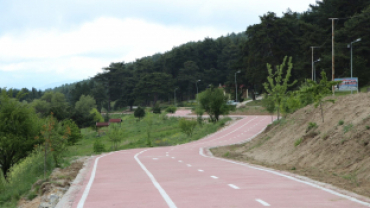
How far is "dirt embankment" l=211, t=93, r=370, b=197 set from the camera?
44.6 ft

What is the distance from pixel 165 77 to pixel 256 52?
51.0 metres

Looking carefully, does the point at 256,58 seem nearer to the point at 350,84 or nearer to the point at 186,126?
the point at 186,126

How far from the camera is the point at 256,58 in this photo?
3602 inches

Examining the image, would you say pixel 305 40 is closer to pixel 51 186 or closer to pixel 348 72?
pixel 348 72

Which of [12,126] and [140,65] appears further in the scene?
[140,65]

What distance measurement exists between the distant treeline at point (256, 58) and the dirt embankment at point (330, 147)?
23.9 m

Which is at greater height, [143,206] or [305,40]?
[305,40]

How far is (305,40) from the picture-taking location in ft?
257

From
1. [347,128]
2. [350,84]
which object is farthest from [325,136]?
[350,84]

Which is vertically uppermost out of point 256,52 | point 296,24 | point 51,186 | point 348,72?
point 296,24

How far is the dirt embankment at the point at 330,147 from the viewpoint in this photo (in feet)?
44.6

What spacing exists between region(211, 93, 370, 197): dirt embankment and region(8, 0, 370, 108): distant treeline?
23.9 metres

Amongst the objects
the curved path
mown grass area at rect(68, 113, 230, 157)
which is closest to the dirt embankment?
the curved path

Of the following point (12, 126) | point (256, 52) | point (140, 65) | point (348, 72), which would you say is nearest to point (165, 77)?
point (140, 65)
